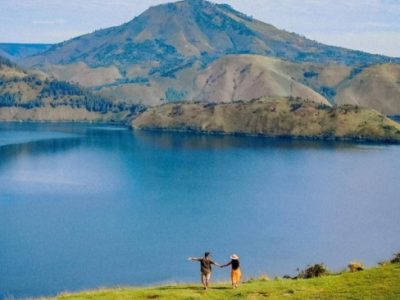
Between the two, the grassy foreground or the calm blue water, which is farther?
the calm blue water

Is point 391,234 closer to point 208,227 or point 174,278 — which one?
point 208,227

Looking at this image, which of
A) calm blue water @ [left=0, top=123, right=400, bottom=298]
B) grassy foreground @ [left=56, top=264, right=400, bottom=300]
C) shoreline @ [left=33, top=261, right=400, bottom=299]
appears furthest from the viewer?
calm blue water @ [left=0, top=123, right=400, bottom=298]

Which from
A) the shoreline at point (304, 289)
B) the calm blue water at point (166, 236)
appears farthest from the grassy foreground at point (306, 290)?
the calm blue water at point (166, 236)

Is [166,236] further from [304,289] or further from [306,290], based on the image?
[306,290]

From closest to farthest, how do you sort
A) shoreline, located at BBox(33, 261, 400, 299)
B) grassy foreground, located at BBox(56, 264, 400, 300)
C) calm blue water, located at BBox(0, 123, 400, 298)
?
grassy foreground, located at BBox(56, 264, 400, 300), shoreline, located at BBox(33, 261, 400, 299), calm blue water, located at BBox(0, 123, 400, 298)

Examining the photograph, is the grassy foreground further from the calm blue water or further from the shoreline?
the calm blue water

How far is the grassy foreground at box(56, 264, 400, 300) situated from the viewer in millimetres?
42844

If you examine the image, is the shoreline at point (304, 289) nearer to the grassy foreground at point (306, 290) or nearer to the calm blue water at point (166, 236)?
the grassy foreground at point (306, 290)

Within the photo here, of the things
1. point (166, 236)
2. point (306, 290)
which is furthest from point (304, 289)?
point (166, 236)

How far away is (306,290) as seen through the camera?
148 ft

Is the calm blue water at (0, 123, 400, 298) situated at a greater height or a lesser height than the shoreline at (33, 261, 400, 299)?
lesser

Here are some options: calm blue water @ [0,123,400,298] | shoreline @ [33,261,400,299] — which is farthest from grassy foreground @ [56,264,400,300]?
calm blue water @ [0,123,400,298]

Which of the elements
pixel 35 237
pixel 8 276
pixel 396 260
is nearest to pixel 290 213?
pixel 35 237

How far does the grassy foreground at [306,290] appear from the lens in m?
42.8
